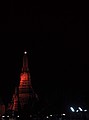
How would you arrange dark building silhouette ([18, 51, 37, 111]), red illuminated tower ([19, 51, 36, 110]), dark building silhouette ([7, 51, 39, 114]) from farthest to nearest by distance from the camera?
1. red illuminated tower ([19, 51, 36, 110])
2. dark building silhouette ([18, 51, 37, 111])
3. dark building silhouette ([7, 51, 39, 114])

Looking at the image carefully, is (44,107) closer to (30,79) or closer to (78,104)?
(78,104)

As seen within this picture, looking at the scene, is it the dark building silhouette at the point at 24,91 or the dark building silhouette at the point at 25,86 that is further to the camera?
the dark building silhouette at the point at 25,86

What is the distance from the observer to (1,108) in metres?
89.1

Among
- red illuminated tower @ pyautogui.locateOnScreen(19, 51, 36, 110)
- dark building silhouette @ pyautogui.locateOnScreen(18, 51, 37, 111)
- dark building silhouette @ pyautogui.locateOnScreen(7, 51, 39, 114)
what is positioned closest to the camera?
dark building silhouette @ pyautogui.locateOnScreen(7, 51, 39, 114)

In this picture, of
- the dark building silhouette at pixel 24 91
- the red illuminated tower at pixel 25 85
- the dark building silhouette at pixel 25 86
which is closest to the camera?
the dark building silhouette at pixel 24 91

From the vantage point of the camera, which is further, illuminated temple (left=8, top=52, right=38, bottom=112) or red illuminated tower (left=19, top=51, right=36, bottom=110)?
red illuminated tower (left=19, top=51, right=36, bottom=110)

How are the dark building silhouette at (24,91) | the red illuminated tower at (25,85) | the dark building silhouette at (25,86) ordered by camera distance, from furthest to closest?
the red illuminated tower at (25,85), the dark building silhouette at (25,86), the dark building silhouette at (24,91)

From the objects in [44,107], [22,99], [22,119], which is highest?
[22,99]

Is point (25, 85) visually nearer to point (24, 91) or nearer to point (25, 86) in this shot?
point (25, 86)

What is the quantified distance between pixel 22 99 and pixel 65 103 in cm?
1143

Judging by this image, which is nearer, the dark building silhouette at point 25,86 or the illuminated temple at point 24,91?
Answer: the illuminated temple at point 24,91

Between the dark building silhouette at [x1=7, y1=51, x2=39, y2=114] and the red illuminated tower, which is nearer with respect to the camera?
the dark building silhouette at [x1=7, y1=51, x2=39, y2=114]

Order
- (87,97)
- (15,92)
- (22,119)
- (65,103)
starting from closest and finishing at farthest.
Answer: (22,119) < (87,97) < (65,103) < (15,92)

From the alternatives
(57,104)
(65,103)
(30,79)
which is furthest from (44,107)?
(30,79)
